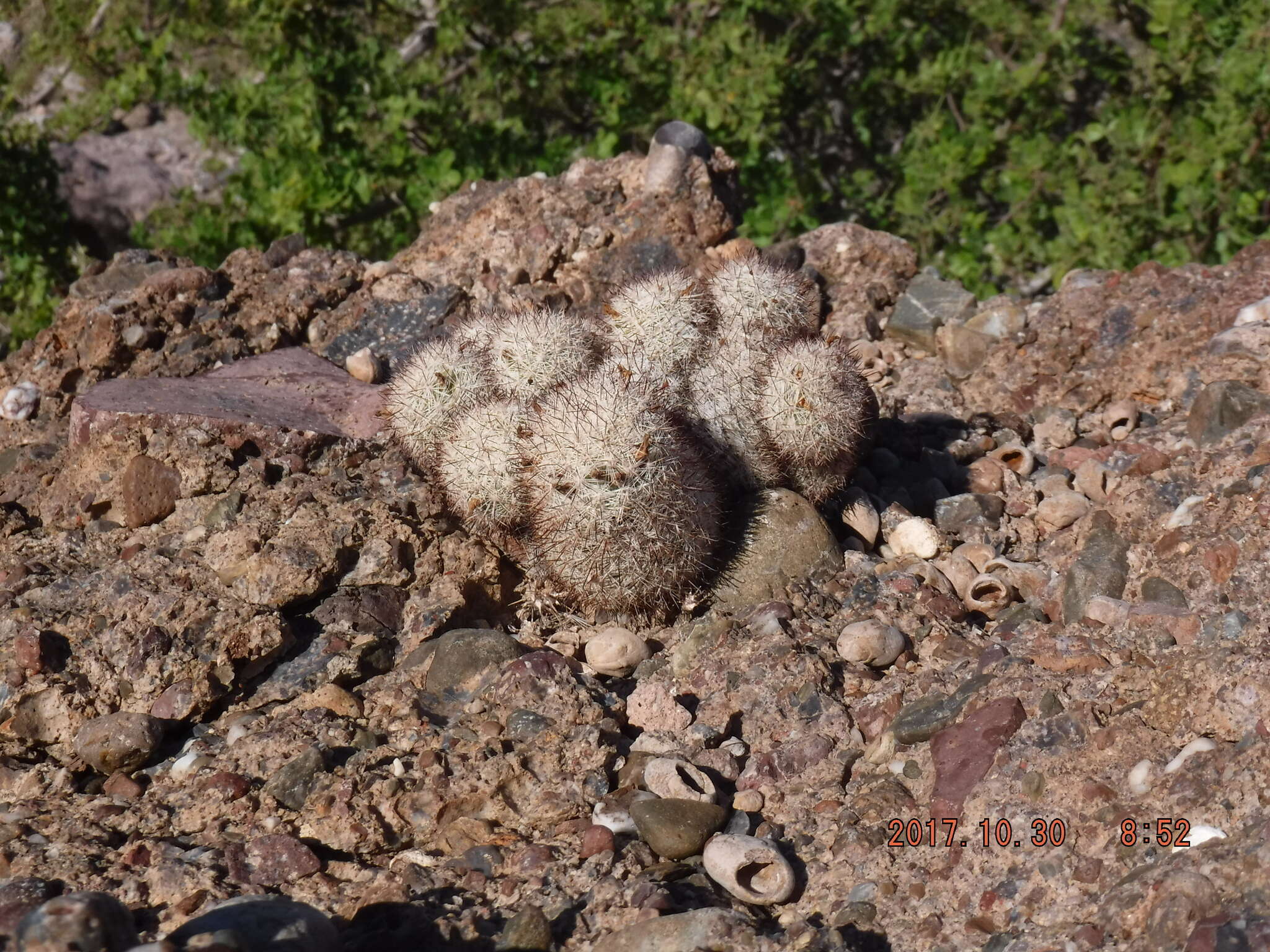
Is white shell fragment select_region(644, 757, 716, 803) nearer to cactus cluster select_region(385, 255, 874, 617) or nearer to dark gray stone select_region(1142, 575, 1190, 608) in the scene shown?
cactus cluster select_region(385, 255, 874, 617)

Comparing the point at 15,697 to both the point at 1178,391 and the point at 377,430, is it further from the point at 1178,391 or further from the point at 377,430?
the point at 1178,391

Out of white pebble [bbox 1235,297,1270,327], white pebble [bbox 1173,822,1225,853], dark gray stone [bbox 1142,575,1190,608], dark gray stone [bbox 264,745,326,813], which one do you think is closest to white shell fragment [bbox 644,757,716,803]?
dark gray stone [bbox 264,745,326,813]

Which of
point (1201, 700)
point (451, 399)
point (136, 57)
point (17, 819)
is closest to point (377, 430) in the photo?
point (451, 399)

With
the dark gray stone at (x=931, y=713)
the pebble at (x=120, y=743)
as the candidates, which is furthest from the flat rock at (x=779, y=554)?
the pebble at (x=120, y=743)

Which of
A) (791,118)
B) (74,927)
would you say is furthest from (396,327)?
(791,118)

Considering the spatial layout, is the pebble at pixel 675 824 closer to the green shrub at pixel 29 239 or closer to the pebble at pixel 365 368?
the pebble at pixel 365 368

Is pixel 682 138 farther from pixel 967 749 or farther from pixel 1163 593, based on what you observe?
pixel 967 749
